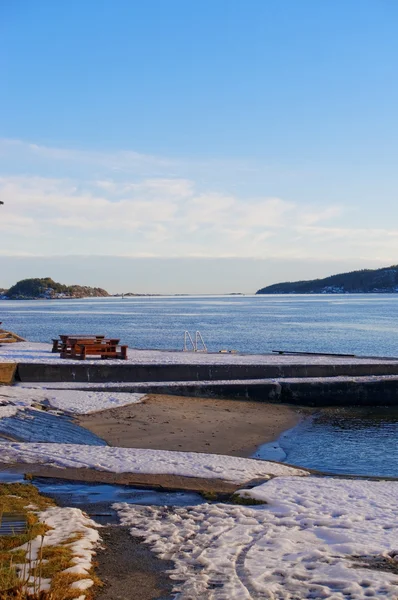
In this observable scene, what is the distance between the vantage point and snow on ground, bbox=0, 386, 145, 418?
16094mm

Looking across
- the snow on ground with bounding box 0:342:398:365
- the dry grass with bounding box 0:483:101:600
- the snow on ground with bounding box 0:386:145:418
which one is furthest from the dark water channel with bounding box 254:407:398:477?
the dry grass with bounding box 0:483:101:600

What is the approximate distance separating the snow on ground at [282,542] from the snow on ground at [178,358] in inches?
538

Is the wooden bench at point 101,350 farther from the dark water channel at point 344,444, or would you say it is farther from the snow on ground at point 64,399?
the dark water channel at point 344,444

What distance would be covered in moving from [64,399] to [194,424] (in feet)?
11.7

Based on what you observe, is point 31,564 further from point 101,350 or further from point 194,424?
point 101,350

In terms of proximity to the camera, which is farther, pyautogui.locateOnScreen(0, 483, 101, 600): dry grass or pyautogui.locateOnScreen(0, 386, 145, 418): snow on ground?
pyautogui.locateOnScreen(0, 386, 145, 418): snow on ground

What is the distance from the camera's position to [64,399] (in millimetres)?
17578

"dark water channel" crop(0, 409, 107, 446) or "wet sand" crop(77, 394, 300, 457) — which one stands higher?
"dark water channel" crop(0, 409, 107, 446)

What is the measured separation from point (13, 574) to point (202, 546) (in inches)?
83.8

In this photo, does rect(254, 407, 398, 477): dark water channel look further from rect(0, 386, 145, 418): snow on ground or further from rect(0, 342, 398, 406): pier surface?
rect(0, 386, 145, 418): snow on ground

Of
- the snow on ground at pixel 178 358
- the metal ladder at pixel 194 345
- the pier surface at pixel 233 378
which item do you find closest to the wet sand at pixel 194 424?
the pier surface at pixel 233 378

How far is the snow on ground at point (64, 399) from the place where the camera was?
1609 cm

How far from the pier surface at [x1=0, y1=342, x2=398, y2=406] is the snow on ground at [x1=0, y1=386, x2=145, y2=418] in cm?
120

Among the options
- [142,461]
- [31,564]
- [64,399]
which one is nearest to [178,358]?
[64,399]
